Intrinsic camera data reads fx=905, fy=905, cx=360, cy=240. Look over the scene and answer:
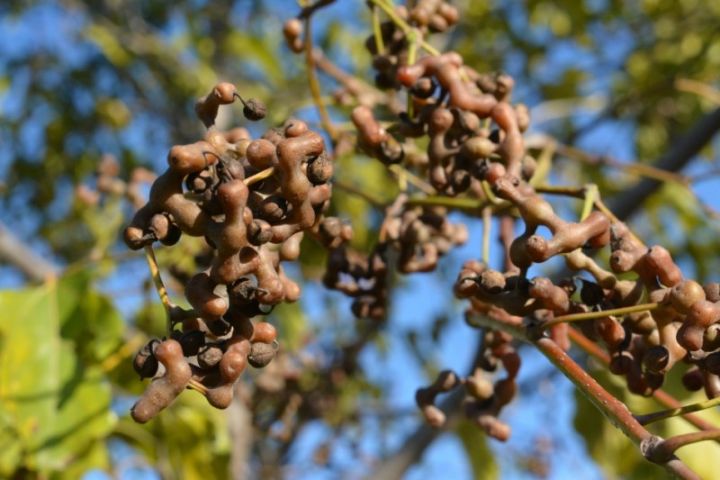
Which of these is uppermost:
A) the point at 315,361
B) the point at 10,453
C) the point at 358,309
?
the point at 358,309

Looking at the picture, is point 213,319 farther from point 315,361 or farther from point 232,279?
point 315,361

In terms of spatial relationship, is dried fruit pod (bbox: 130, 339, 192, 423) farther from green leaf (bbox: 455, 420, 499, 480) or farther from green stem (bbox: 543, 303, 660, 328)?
green leaf (bbox: 455, 420, 499, 480)

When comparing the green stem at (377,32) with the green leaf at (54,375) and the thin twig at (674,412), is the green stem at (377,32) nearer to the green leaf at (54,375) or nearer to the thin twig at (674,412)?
the thin twig at (674,412)

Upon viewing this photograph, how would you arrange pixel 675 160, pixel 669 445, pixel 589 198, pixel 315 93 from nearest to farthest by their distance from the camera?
1. pixel 669 445
2. pixel 589 198
3. pixel 315 93
4. pixel 675 160

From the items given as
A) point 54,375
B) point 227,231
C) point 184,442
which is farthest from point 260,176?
point 184,442

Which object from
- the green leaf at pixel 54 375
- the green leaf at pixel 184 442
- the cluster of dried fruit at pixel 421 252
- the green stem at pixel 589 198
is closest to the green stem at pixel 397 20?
the cluster of dried fruit at pixel 421 252

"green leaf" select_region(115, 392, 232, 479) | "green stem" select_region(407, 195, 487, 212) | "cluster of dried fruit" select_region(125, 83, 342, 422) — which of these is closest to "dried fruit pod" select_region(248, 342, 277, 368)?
"cluster of dried fruit" select_region(125, 83, 342, 422)

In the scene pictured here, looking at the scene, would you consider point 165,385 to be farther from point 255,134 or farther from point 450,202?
point 255,134

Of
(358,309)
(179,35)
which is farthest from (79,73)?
(358,309)

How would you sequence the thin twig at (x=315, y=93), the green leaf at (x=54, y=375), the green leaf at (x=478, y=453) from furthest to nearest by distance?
the green leaf at (x=478, y=453)
the green leaf at (x=54, y=375)
the thin twig at (x=315, y=93)
